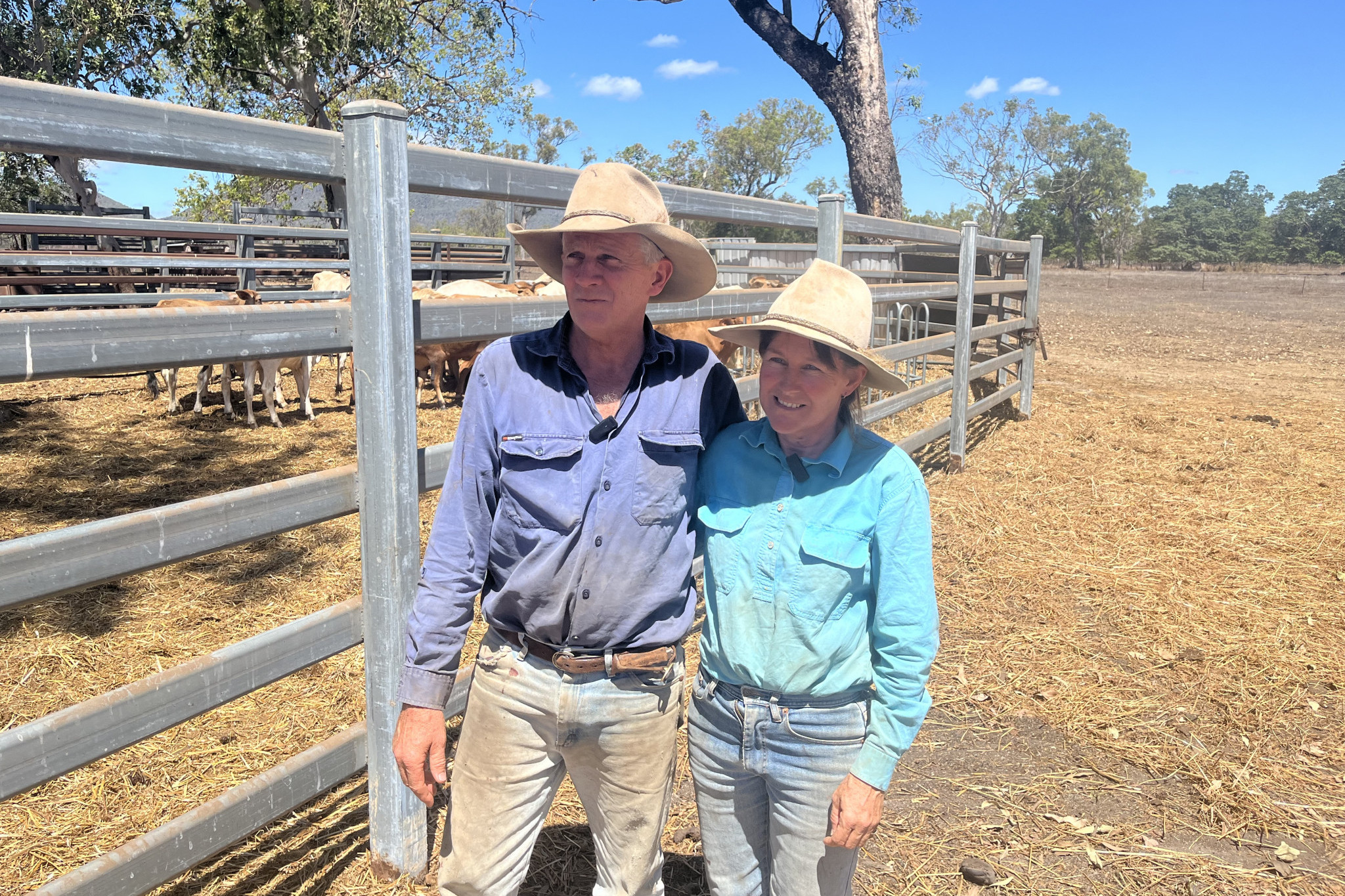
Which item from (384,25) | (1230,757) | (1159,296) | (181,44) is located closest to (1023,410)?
(1230,757)

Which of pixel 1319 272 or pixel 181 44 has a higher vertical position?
pixel 181 44

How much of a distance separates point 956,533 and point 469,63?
2191 centimetres

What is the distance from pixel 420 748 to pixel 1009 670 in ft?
10.3

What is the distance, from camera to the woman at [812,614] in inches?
71.3

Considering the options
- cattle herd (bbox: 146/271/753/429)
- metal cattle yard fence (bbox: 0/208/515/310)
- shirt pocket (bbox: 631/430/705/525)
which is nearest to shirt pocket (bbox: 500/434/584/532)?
shirt pocket (bbox: 631/430/705/525)

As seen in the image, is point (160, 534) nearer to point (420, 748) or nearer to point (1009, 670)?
point (420, 748)

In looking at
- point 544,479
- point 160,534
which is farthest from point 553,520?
point 160,534

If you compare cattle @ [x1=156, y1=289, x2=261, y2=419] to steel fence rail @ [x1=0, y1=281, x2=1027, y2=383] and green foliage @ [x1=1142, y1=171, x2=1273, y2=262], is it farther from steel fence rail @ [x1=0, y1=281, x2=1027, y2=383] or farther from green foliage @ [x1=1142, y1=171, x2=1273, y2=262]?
green foliage @ [x1=1142, y1=171, x2=1273, y2=262]

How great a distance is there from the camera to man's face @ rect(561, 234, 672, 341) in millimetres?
1895

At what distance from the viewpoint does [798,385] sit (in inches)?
74.4

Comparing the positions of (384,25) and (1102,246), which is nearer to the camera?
(384,25)

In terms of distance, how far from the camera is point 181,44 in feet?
63.2

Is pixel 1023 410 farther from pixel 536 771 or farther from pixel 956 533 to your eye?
pixel 536 771

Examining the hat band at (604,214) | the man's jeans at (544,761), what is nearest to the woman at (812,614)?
the man's jeans at (544,761)
